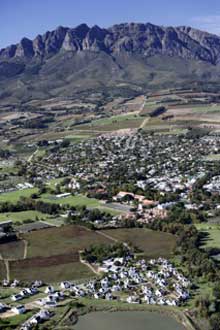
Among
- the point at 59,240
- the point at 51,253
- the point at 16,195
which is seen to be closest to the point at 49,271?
the point at 51,253

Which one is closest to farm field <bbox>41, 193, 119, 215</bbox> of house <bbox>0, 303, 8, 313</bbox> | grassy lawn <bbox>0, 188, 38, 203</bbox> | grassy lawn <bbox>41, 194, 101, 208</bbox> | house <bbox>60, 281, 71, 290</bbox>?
grassy lawn <bbox>41, 194, 101, 208</bbox>

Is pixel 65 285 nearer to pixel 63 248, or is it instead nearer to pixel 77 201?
pixel 63 248

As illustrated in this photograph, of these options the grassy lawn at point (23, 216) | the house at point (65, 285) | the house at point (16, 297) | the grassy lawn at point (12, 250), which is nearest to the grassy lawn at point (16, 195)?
the grassy lawn at point (23, 216)

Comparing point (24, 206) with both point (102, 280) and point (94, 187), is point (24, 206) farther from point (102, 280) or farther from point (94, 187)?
point (102, 280)

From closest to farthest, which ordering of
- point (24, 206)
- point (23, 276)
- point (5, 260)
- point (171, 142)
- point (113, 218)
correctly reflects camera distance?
point (23, 276) → point (5, 260) → point (113, 218) → point (24, 206) → point (171, 142)

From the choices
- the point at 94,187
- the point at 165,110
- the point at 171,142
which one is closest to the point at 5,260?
the point at 94,187

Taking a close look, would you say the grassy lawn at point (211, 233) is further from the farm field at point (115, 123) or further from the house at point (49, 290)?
the farm field at point (115, 123)

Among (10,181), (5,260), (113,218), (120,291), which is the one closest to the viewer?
(120,291)
